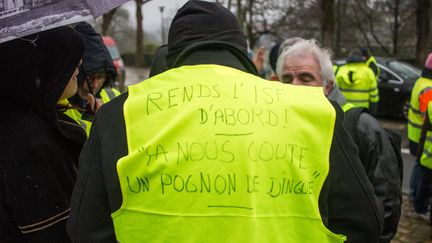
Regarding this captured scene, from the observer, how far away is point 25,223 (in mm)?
1712

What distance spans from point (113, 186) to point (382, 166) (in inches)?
59.3

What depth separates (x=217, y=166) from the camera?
1.27 m

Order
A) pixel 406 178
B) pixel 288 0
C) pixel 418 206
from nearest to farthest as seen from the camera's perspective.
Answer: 1. pixel 418 206
2. pixel 406 178
3. pixel 288 0

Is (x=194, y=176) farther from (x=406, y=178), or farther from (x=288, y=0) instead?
(x=288, y=0)

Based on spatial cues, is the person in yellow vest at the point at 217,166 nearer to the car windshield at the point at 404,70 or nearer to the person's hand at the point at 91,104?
the person's hand at the point at 91,104

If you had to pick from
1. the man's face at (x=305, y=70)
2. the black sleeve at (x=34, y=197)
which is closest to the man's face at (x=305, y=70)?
the man's face at (x=305, y=70)

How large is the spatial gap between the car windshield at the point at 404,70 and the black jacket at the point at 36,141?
10142mm

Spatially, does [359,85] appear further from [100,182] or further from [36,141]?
[100,182]

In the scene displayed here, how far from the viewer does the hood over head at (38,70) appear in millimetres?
1779

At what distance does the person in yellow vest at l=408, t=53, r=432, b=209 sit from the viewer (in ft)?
16.0

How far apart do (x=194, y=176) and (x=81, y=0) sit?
74 centimetres

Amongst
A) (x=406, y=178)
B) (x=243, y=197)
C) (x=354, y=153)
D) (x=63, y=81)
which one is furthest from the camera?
(x=406, y=178)

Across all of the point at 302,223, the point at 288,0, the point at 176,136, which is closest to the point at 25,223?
the point at 176,136

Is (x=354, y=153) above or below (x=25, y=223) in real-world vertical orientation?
above
